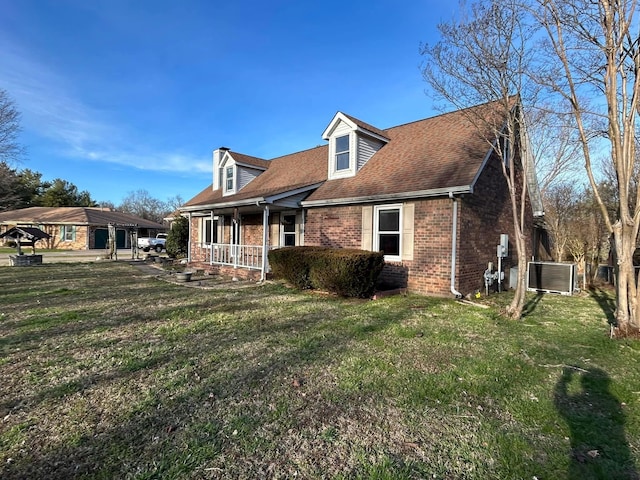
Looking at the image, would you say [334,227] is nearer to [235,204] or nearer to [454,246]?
[235,204]

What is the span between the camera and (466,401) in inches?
133

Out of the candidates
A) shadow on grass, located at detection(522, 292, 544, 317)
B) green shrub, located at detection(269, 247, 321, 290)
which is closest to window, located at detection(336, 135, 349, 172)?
green shrub, located at detection(269, 247, 321, 290)

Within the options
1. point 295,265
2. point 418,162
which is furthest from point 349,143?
point 295,265

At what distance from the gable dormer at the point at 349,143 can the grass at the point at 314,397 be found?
704 centimetres

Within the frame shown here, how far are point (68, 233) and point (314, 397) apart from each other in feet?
130

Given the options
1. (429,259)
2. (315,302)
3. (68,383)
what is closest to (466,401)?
(68,383)

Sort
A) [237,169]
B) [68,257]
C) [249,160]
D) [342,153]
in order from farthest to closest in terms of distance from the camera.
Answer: [68,257]
[249,160]
[237,169]
[342,153]

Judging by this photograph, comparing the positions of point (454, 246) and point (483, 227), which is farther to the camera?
point (483, 227)

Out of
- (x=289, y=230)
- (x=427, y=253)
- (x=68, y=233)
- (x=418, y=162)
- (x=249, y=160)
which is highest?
(x=249, y=160)

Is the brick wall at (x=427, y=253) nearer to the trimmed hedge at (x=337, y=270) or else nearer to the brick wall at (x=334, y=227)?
the brick wall at (x=334, y=227)

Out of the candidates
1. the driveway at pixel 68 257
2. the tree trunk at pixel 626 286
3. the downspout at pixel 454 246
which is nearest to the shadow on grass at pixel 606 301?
the tree trunk at pixel 626 286

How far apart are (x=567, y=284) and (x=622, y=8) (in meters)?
7.13

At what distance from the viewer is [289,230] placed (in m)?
14.0

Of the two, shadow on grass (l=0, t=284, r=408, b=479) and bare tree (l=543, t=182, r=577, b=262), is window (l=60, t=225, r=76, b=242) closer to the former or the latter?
shadow on grass (l=0, t=284, r=408, b=479)
